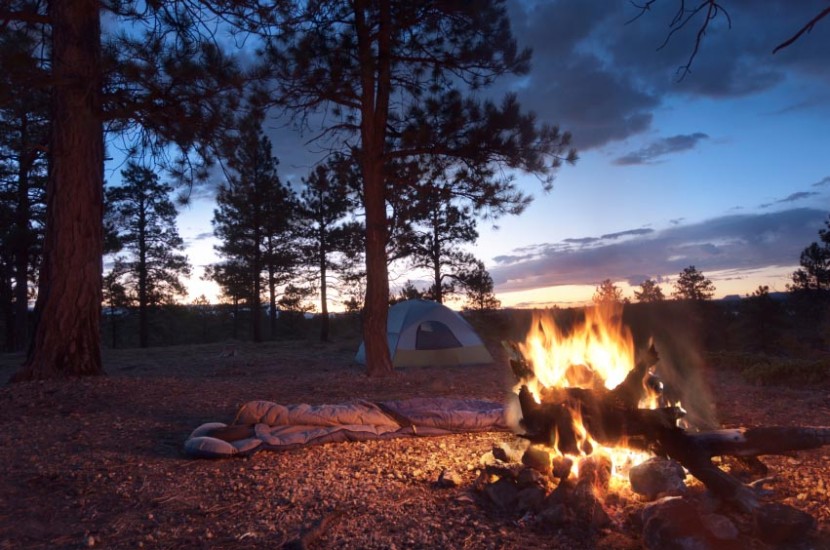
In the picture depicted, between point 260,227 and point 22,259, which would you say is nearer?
point 22,259

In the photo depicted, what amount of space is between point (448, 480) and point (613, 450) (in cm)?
113

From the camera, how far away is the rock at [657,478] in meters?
3.25

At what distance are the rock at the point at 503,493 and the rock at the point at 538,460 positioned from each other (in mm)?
227

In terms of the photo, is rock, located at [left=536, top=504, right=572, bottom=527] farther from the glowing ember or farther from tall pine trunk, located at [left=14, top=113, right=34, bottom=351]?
tall pine trunk, located at [left=14, top=113, right=34, bottom=351]

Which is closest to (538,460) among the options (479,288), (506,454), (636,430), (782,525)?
(506,454)

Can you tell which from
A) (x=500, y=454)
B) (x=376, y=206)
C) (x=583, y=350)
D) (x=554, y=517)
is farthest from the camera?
(x=376, y=206)

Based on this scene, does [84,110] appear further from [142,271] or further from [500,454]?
[142,271]

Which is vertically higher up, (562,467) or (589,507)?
(562,467)

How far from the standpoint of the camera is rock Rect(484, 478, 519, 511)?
3.39 meters

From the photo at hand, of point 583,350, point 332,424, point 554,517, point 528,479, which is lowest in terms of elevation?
point 554,517

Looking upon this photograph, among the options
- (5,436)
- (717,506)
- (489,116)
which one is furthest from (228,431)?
(489,116)

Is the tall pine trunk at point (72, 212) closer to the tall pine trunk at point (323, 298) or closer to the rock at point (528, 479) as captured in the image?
the rock at point (528, 479)

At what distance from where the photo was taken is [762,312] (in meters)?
16.8

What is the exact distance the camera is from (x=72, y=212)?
26.4 ft
